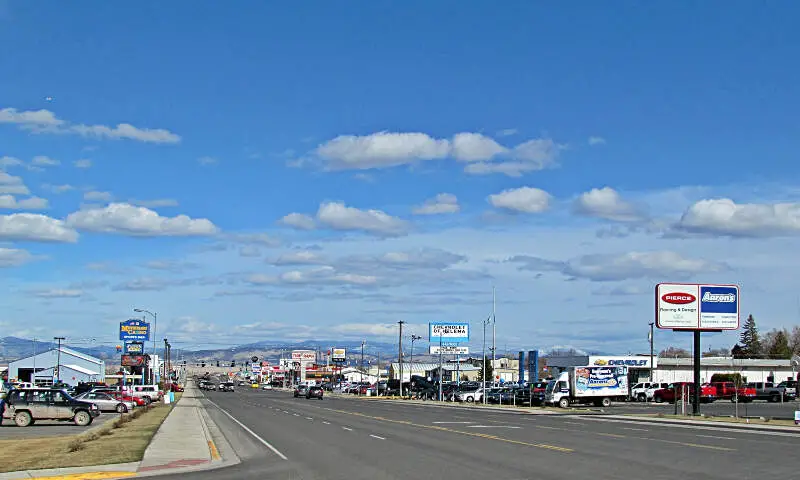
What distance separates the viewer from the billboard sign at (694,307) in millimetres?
54719

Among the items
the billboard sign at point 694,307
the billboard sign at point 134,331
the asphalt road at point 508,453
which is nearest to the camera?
the asphalt road at point 508,453

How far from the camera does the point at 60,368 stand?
16200 cm

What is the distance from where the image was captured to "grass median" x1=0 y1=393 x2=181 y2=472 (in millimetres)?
21844

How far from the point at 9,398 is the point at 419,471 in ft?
92.9

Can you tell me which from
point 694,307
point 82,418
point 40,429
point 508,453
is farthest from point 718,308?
point 40,429

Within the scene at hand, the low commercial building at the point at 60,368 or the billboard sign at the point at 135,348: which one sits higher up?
the billboard sign at the point at 135,348

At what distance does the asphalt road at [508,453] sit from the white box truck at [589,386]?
96.8 ft

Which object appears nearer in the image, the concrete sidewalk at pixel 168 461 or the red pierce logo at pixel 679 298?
the concrete sidewalk at pixel 168 461

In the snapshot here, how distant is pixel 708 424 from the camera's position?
41625 millimetres

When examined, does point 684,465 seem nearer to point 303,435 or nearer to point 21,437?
point 303,435

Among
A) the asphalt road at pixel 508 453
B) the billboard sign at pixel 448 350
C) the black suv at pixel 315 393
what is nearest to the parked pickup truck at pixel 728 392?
the billboard sign at pixel 448 350

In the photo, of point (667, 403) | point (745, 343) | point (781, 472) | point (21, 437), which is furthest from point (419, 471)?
point (745, 343)

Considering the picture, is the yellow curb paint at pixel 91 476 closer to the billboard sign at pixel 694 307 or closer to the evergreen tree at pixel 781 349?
the billboard sign at pixel 694 307

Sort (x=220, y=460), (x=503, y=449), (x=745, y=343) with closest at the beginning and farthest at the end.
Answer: (x=220, y=460), (x=503, y=449), (x=745, y=343)
